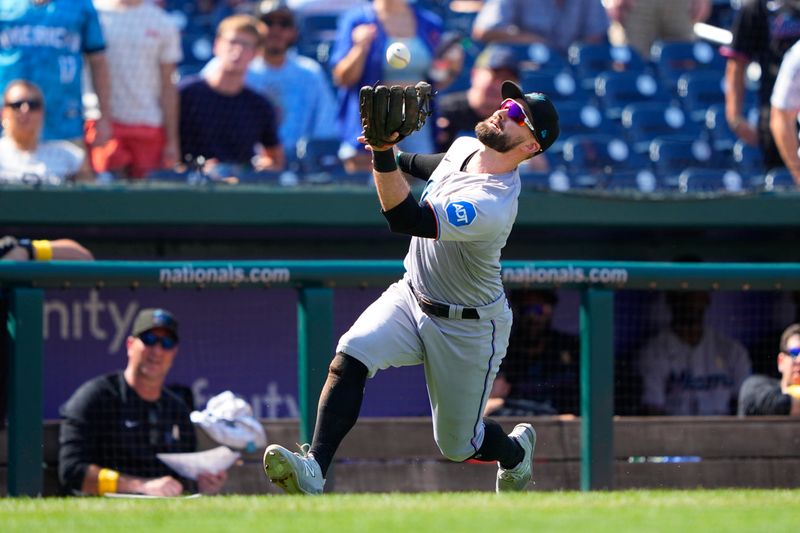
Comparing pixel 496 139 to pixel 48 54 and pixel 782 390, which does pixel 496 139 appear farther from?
pixel 48 54

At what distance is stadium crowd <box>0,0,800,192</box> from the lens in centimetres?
762

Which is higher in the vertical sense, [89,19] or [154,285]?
[89,19]

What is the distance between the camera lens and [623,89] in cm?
989

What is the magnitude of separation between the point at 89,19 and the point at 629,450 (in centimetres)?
376

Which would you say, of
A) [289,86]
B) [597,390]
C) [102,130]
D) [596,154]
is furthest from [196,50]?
[597,390]

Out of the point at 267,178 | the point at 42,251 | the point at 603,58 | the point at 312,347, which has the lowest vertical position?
the point at 312,347

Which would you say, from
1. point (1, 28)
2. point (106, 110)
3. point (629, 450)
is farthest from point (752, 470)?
point (1, 28)

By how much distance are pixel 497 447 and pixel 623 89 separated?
4.90 m

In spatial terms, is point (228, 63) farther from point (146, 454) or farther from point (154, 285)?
point (146, 454)

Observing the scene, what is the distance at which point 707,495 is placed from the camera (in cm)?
560

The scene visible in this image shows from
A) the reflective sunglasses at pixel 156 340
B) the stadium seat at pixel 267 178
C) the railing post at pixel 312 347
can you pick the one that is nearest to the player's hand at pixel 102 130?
the stadium seat at pixel 267 178

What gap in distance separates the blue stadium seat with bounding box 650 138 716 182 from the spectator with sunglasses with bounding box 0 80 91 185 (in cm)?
373

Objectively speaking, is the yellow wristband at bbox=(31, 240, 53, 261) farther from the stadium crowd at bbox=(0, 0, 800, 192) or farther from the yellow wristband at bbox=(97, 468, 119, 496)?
the yellow wristband at bbox=(97, 468, 119, 496)

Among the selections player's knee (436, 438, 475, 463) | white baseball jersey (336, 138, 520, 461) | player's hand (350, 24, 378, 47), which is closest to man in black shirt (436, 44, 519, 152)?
player's hand (350, 24, 378, 47)
